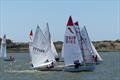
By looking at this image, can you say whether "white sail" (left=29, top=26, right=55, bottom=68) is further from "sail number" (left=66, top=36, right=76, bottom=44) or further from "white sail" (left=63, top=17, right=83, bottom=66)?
"sail number" (left=66, top=36, right=76, bottom=44)

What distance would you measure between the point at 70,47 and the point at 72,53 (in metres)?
0.71

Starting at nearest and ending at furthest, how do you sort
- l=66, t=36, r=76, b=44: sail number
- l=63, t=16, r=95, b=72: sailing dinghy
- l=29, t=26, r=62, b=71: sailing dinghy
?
l=63, t=16, r=95, b=72: sailing dinghy, l=66, t=36, r=76, b=44: sail number, l=29, t=26, r=62, b=71: sailing dinghy

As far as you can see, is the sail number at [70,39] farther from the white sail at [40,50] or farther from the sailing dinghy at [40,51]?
the white sail at [40,50]

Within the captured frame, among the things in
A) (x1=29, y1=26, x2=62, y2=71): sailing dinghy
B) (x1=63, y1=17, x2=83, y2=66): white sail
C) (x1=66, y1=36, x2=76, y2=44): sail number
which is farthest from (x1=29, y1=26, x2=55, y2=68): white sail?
(x1=66, y1=36, x2=76, y2=44): sail number

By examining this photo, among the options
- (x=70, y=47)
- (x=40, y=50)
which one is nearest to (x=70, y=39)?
(x=70, y=47)

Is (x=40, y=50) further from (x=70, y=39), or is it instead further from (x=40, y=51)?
(x=70, y=39)

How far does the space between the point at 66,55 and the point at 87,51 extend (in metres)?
5.06

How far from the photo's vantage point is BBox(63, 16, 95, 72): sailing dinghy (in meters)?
60.4

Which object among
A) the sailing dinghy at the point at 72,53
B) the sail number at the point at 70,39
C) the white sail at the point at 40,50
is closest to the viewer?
the sailing dinghy at the point at 72,53

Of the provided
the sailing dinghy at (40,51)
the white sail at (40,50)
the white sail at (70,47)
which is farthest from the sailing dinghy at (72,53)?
the white sail at (40,50)

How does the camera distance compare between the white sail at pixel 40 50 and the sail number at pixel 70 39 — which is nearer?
the sail number at pixel 70 39

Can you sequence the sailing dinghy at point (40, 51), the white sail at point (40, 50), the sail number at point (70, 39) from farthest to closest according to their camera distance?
the white sail at point (40, 50) → the sailing dinghy at point (40, 51) → the sail number at point (70, 39)

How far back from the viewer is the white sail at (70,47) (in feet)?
198

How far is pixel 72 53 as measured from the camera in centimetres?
6069
